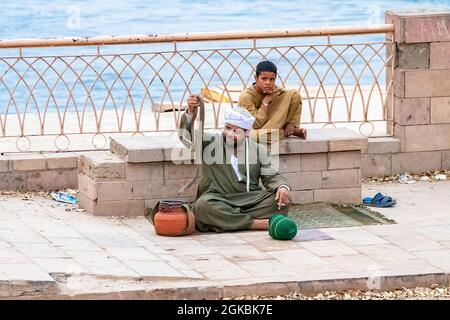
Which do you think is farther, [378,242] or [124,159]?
[124,159]

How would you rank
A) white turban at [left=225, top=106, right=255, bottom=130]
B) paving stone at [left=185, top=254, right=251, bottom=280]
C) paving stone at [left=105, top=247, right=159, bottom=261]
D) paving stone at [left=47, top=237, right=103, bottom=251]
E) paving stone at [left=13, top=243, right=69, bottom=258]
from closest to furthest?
1. paving stone at [left=185, top=254, right=251, bottom=280]
2. paving stone at [left=13, top=243, right=69, bottom=258]
3. paving stone at [left=105, top=247, right=159, bottom=261]
4. paving stone at [left=47, top=237, right=103, bottom=251]
5. white turban at [left=225, top=106, right=255, bottom=130]

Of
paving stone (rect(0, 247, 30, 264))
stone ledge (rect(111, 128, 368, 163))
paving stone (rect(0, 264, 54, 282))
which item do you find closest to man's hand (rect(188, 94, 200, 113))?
stone ledge (rect(111, 128, 368, 163))

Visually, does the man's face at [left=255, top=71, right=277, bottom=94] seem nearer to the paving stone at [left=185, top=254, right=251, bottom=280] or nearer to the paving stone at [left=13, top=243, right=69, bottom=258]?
the paving stone at [left=185, top=254, right=251, bottom=280]

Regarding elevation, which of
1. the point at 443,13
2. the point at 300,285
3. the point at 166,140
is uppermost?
the point at 443,13

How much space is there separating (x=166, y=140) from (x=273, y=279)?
253cm

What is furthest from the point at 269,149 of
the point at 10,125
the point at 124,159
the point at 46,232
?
the point at 10,125

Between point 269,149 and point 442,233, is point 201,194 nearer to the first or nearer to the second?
point 269,149

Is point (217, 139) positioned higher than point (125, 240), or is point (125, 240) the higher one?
point (217, 139)

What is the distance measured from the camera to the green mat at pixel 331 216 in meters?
9.58

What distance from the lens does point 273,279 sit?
25.7 feet

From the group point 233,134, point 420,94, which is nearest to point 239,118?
point 233,134

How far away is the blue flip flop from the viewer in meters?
10.3

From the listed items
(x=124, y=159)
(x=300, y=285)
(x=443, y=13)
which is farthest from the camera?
(x=443, y=13)

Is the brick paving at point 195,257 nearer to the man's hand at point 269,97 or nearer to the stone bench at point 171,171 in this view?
the stone bench at point 171,171
